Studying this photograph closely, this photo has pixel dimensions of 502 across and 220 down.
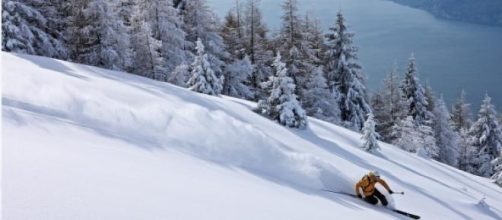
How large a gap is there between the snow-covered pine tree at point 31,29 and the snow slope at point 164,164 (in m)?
9.06

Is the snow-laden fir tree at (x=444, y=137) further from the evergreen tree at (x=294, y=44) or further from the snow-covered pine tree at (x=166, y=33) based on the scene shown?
the snow-covered pine tree at (x=166, y=33)

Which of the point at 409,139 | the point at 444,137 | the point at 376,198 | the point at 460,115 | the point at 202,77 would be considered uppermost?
the point at 202,77

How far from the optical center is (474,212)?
1290cm

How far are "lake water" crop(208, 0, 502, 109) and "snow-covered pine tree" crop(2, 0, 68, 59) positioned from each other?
34.8 metres

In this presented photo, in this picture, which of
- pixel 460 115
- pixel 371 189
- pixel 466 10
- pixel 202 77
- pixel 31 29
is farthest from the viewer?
pixel 466 10

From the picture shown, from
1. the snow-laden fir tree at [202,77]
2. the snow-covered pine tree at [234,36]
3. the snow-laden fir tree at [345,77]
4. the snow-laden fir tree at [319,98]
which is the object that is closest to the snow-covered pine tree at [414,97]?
the snow-laden fir tree at [345,77]

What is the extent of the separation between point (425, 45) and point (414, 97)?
7981 centimetres

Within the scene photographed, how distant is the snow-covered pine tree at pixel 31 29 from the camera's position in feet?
80.0

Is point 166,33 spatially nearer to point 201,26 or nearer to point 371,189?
point 201,26

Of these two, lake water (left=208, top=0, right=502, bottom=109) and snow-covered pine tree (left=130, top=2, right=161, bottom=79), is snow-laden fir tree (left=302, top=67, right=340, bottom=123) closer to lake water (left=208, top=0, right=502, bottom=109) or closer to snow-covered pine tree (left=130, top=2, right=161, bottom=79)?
snow-covered pine tree (left=130, top=2, right=161, bottom=79)

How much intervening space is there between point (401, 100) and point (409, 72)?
9.19ft

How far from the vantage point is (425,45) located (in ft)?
386

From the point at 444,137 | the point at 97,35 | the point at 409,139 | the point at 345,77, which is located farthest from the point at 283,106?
the point at 444,137

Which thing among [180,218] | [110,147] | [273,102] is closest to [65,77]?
[110,147]
